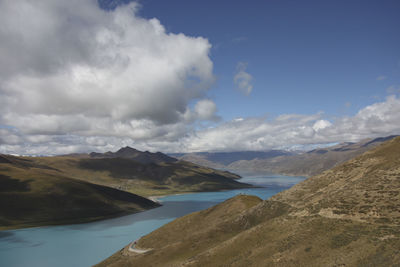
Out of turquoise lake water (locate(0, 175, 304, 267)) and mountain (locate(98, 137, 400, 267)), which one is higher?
mountain (locate(98, 137, 400, 267))

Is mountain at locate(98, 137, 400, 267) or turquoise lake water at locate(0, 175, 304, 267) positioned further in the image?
turquoise lake water at locate(0, 175, 304, 267)

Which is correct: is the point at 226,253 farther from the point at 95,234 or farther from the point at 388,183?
the point at 95,234

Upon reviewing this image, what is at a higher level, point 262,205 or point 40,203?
point 262,205

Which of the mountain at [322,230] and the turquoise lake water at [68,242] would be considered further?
the turquoise lake water at [68,242]

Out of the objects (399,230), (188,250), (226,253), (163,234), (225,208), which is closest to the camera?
(399,230)

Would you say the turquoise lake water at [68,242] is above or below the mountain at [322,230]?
below

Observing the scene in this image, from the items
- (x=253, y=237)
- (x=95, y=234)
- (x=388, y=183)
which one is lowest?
(x=95, y=234)

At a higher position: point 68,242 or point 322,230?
point 322,230

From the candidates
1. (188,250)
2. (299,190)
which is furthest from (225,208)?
(188,250)
